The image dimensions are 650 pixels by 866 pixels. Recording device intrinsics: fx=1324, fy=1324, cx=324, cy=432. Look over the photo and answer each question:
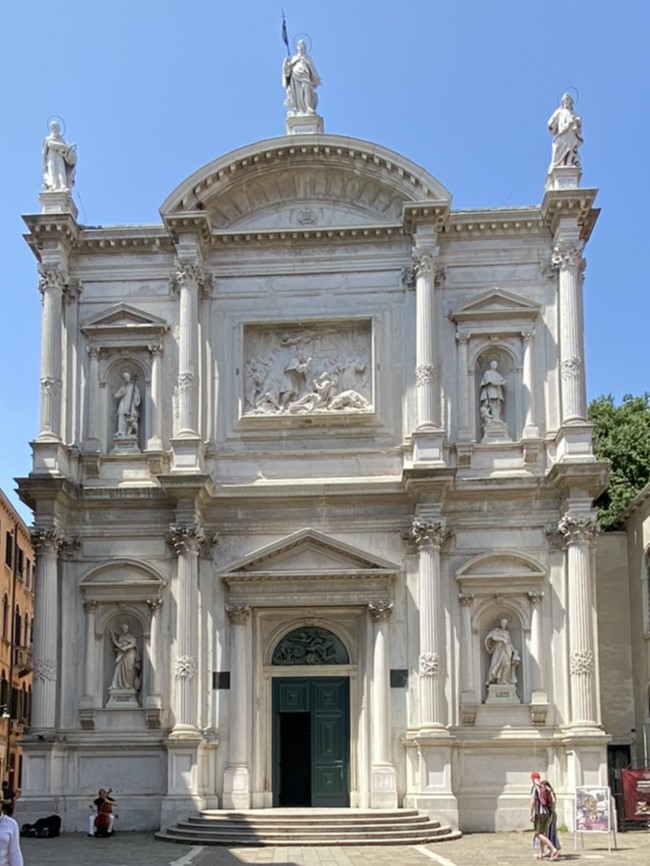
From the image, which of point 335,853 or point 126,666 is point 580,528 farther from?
point 126,666

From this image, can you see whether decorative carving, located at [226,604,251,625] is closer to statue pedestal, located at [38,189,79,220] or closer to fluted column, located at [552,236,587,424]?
fluted column, located at [552,236,587,424]

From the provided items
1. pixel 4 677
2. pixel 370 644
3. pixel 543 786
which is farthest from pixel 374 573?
pixel 4 677

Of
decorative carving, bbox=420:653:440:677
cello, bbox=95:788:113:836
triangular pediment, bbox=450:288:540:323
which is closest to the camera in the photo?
cello, bbox=95:788:113:836

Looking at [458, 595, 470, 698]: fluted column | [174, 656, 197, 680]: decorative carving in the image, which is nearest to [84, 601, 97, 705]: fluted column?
[174, 656, 197, 680]: decorative carving

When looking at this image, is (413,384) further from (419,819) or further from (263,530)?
(419,819)

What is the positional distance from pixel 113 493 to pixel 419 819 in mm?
Answer: 9616

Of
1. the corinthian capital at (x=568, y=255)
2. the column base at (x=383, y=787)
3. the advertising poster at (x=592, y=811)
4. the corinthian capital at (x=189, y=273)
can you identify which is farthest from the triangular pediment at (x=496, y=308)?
the advertising poster at (x=592, y=811)

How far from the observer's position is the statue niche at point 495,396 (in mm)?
29438

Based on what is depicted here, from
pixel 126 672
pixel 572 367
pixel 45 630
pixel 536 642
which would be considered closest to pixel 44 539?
pixel 45 630

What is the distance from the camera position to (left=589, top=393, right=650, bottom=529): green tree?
136 ft

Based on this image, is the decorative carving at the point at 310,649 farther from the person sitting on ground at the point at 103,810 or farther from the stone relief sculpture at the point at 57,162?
the stone relief sculpture at the point at 57,162

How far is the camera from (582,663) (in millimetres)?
27328

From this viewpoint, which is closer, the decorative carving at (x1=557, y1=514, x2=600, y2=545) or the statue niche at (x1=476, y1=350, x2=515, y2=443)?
the decorative carving at (x1=557, y1=514, x2=600, y2=545)

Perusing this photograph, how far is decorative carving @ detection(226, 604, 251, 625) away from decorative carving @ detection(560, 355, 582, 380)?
864 centimetres
